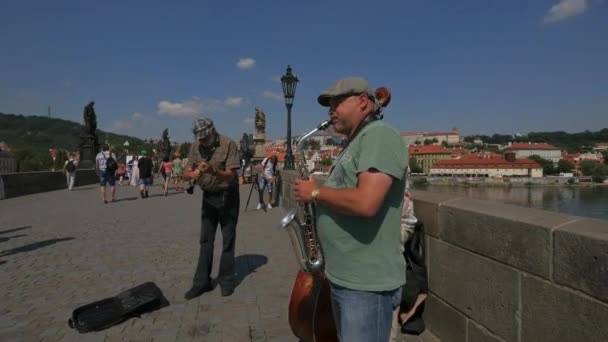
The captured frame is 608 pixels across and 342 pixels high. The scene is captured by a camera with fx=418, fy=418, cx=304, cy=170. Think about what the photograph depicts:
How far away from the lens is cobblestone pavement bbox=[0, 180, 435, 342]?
13.1 ft

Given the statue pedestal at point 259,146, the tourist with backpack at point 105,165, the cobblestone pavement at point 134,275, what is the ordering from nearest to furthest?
the cobblestone pavement at point 134,275, the tourist with backpack at point 105,165, the statue pedestal at point 259,146

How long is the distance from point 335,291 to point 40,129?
192 m

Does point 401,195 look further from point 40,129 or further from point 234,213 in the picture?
point 40,129

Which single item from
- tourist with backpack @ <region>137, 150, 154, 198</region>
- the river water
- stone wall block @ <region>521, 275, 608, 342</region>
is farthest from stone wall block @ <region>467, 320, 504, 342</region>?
tourist with backpack @ <region>137, 150, 154, 198</region>

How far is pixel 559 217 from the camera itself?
2387 millimetres

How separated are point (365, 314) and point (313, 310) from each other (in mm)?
883

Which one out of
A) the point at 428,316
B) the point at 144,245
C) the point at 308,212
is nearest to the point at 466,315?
the point at 428,316

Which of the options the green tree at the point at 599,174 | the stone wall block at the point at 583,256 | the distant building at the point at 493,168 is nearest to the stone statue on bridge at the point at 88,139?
the stone wall block at the point at 583,256

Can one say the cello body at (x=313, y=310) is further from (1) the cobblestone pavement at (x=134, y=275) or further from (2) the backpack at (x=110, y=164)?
(2) the backpack at (x=110, y=164)

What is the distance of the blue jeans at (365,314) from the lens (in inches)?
75.0

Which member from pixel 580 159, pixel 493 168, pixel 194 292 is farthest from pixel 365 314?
pixel 493 168

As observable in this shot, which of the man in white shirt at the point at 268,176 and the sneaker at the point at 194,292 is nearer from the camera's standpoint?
the sneaker at the point at 194,292

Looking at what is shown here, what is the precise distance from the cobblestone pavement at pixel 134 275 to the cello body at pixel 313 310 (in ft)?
2.93

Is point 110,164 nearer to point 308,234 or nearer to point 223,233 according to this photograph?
point 223,233
